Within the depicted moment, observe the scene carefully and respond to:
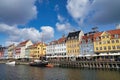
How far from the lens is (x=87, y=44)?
297 feet

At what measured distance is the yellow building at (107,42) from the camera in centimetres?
7635

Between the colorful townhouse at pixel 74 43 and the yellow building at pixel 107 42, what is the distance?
12.7m

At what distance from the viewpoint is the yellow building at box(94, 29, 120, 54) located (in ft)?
250

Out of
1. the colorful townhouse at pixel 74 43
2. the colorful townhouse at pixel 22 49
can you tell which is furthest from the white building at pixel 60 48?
the colorful townhouse at pixel 22 49

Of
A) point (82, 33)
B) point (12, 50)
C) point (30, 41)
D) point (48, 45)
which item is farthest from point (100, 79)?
point (12, 50)

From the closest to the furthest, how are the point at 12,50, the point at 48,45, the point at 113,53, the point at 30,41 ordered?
the point at 113,53 < the point at 48,45 < the point at 30,41 < the point at 12,50

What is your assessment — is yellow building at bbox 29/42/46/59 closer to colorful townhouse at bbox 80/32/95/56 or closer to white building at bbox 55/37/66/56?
white building at bbox 55/37/66/56

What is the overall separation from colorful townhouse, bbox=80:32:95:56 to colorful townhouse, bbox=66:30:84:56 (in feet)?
9.12

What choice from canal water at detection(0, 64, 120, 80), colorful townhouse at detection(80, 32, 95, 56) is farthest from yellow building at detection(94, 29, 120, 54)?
canal water at detection(0, 64, 120, 80)

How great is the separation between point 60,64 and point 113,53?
27273 mm

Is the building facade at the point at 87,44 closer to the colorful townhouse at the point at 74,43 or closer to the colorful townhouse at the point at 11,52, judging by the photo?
the colorful townhouse at the point at 74,43

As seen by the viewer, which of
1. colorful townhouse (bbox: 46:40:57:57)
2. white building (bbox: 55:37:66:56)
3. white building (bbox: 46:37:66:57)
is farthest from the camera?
colorful townhouse (bbox: 46:40:57:57)

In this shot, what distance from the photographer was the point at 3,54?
187 meters

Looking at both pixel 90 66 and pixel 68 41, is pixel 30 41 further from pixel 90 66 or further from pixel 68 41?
pixel 90 66
